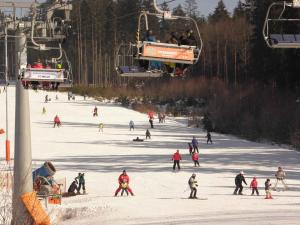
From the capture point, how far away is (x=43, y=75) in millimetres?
15820

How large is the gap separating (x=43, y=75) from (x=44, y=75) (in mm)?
26

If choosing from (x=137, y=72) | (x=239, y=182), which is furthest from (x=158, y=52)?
(x=239, y=182)

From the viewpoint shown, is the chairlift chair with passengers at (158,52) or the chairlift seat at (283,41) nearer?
the chairlift seat at (283,41)

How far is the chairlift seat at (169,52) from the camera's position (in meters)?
11.7

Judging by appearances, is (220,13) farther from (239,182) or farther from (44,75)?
(44,75)

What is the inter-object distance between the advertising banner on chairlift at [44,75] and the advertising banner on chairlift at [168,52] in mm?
4441

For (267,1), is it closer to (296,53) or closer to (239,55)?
(296,53)

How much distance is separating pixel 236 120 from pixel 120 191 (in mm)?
34803

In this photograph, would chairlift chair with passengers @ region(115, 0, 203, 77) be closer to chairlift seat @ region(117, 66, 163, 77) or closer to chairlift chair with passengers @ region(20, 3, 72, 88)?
chairlift seat @ region(117, 66, 163, 77)

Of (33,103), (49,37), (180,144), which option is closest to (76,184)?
(49,37)

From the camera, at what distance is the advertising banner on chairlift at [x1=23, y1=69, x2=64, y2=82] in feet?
51.5

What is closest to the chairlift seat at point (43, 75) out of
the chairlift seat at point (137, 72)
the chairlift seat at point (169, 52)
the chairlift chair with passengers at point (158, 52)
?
the chairlift seat at point (137, 72)

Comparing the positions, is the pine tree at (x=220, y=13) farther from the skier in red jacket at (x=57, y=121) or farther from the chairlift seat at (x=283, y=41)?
the chairlift seat at (x=283, y=41)

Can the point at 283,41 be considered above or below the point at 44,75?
above
